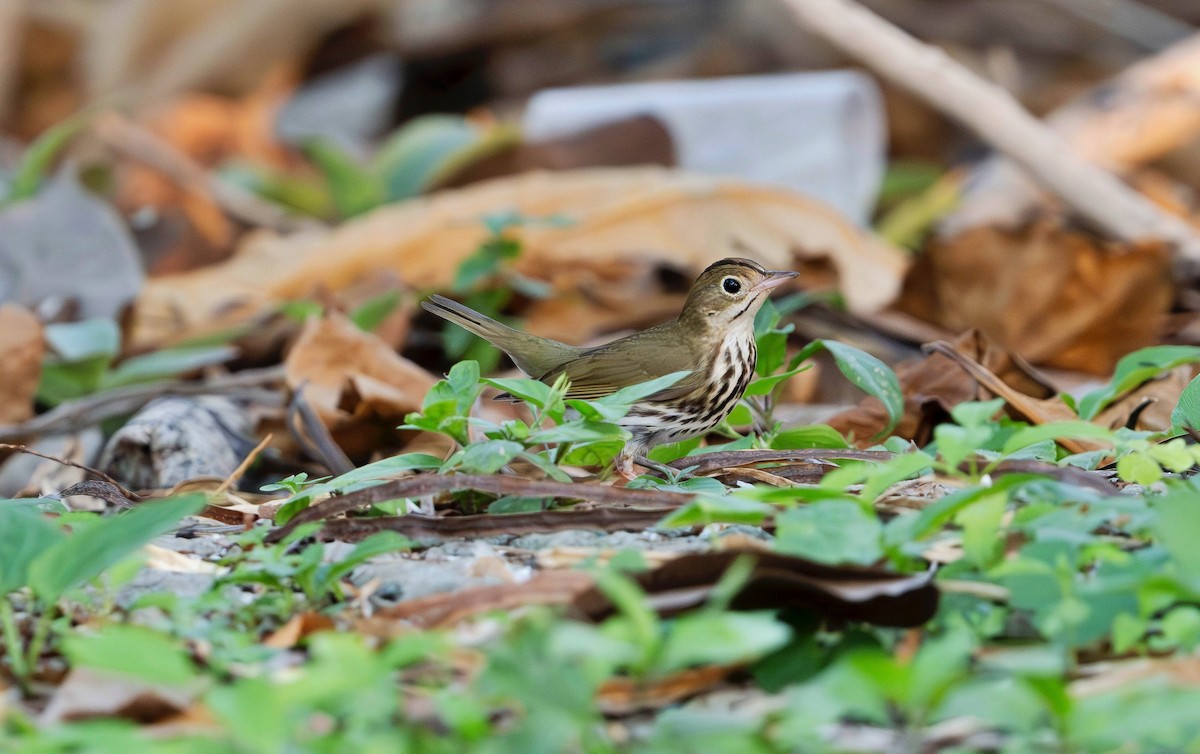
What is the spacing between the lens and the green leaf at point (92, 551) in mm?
1665

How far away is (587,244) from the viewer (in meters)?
5.15

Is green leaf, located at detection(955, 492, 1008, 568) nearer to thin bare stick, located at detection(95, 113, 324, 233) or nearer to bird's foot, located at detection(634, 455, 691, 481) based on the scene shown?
bird's foot, located at detection(634, 455, 691, 481)

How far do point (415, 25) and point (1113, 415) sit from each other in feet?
26.0

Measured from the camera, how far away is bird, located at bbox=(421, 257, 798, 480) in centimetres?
288

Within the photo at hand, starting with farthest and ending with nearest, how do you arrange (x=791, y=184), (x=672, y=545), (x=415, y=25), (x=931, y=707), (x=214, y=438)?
(x=415, y=25)
(x=791, y=184)
(x=214, y=438)
(x=672, y=545)
(x=931, y=707)

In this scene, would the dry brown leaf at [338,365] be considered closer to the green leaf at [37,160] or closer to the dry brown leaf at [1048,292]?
the dry brown leaf at [1048,292]

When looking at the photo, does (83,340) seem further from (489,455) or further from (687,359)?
(489,455)

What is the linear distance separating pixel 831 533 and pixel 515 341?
6.38 feet

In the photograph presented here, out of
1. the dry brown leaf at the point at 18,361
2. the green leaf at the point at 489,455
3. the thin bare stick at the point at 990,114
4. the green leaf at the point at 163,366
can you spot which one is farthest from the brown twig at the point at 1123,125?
the green leaf at the point at 489,455

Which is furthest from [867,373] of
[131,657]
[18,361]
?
[18,361]

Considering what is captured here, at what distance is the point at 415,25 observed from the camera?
1023 cm

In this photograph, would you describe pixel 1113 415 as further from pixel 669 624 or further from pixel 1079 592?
pixel 669 624

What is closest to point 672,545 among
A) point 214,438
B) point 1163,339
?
point 214,438

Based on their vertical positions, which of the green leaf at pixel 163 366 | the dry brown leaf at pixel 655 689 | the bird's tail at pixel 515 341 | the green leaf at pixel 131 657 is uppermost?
the bird's tail at pixel 515 341
